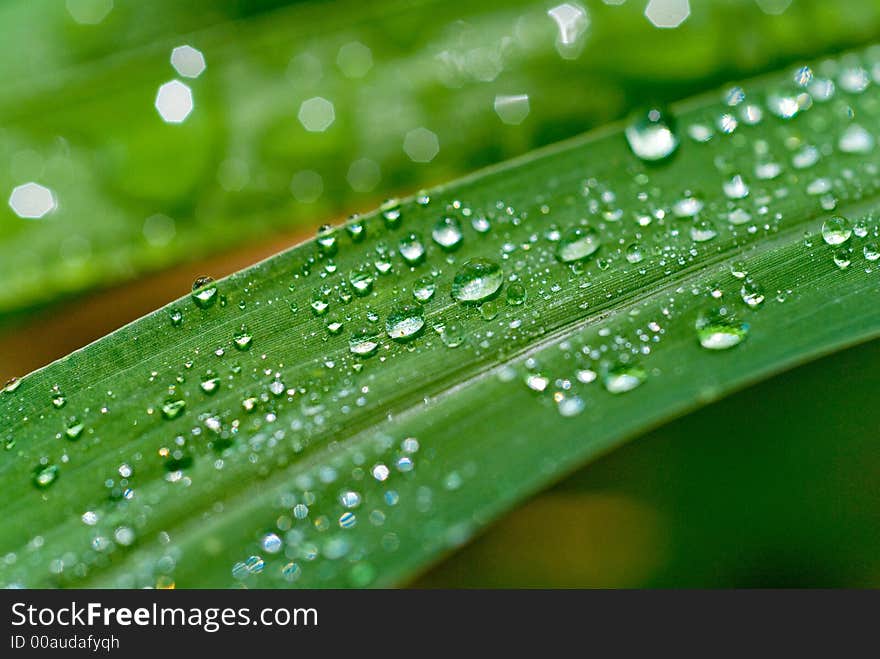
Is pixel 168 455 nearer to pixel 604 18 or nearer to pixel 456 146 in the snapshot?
pixel 456 146

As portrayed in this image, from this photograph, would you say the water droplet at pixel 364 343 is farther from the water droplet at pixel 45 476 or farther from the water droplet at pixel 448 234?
the water droplet at pixel 45 476

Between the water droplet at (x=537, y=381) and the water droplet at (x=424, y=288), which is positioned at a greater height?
the water droplet at (x=424, y=288)

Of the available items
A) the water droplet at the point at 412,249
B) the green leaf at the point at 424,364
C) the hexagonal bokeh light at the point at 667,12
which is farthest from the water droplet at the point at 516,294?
the hexagonal bokeh light at the point at 667,12

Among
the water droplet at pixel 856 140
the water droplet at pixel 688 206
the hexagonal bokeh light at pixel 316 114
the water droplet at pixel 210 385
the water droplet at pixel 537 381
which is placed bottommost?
the water droplet at pixel 537 381

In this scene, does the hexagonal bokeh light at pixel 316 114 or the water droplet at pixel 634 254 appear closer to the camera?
the water droplet at pixel 634 254

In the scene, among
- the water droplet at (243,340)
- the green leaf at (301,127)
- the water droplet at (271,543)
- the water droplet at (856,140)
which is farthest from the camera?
the green leaf at (301,127)

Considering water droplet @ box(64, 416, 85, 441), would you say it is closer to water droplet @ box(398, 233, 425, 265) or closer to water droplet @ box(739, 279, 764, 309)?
water droplet @ box(398, 233, 425, 265)
